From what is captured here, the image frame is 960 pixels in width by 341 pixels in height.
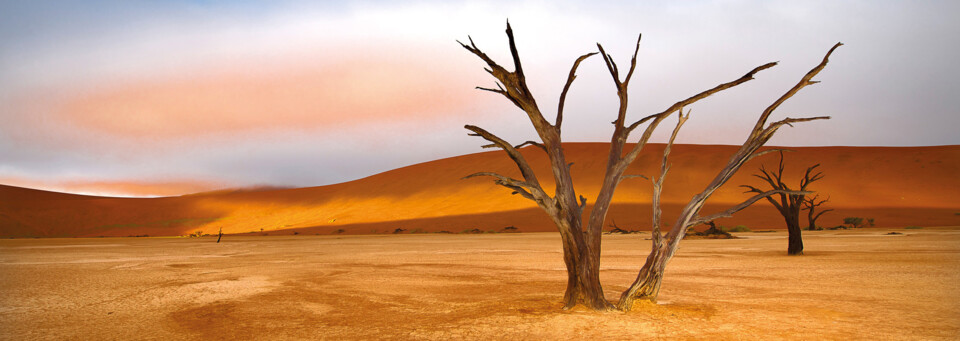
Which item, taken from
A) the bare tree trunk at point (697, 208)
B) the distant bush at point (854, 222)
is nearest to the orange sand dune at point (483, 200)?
the distant bush at point (854, 222)

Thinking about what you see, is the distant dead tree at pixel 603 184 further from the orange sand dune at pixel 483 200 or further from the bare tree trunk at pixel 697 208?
the orange sand dune at pixel 483 200

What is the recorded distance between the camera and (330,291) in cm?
844

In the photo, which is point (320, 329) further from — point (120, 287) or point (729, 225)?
point (729, 225)

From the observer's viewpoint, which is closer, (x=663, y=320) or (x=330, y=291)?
(x=663, y=320)

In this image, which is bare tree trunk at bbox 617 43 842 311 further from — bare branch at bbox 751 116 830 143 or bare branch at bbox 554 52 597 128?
bare branch at bbox 554 52 597 128

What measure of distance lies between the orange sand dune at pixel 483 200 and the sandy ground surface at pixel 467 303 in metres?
28.0

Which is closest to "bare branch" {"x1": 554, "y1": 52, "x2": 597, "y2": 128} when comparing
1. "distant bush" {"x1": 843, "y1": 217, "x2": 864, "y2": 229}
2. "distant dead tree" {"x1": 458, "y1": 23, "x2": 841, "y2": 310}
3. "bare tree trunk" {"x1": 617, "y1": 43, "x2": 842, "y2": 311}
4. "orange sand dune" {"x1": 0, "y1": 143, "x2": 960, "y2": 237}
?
"distant dead tree" {"x1": 458, "y1": 23, "x2": 841, "y2": 310}

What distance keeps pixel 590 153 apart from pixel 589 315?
6005cm

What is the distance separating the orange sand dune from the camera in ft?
135

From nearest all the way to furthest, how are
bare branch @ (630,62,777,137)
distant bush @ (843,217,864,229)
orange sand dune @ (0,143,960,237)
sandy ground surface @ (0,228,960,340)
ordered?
1. sandy ground surface @ (0,228,960,340)
2. bare branch @ (630,62,777,137)
3. distant bush @ (843,217,864,229)
4. orange sand dune @ (0,143,960,237)

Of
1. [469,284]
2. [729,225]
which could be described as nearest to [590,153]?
[729,225]

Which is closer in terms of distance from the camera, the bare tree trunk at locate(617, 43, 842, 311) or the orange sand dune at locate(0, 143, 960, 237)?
the bare tree trunk at locate(617, 43, 842, 311)

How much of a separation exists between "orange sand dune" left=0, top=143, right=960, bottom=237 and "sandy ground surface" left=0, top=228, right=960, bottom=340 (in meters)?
28.0

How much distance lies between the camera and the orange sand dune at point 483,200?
41.1 m
